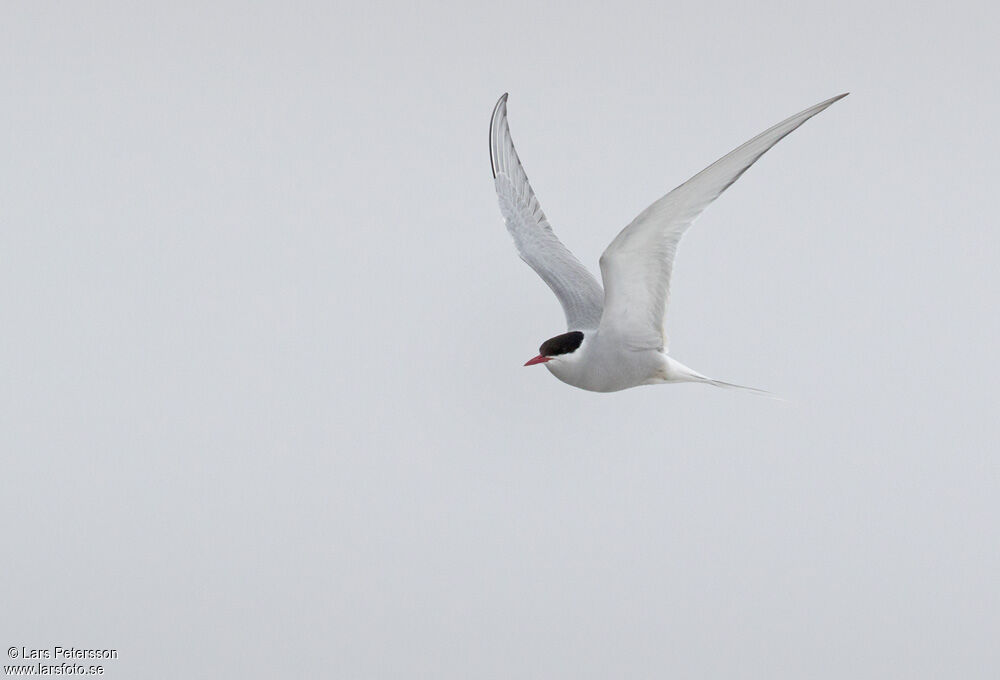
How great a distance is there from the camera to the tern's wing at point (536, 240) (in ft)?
12.9

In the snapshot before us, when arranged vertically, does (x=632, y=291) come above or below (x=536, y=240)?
below

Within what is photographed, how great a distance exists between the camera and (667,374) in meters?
3.49

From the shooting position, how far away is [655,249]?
3193 mm

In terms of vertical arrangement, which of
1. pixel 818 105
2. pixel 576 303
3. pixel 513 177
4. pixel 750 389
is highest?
pixel 513 177

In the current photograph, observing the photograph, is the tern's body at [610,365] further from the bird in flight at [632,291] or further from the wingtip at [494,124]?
the wingtip at [494,124]

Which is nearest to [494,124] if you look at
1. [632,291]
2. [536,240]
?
[536,240]

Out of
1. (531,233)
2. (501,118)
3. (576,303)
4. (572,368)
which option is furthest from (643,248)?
(501,118)

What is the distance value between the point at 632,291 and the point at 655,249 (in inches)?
7.0

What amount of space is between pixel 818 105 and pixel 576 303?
155cm

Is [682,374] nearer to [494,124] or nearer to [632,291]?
[632,291]

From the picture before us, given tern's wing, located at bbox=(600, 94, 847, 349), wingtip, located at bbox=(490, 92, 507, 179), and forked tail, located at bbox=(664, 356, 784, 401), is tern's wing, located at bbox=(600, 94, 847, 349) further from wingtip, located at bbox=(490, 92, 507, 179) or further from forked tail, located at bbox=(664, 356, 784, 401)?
wingtip, located at bbox=(490, 92, 507, 179)

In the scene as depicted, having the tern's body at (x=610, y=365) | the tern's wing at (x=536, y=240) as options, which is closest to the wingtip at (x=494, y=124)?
the tern's wing at (x=536, y=240)

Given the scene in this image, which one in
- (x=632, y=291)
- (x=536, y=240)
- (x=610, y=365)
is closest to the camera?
(x=632, y=291)

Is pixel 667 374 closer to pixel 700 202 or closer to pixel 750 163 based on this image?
pixel 700 202
